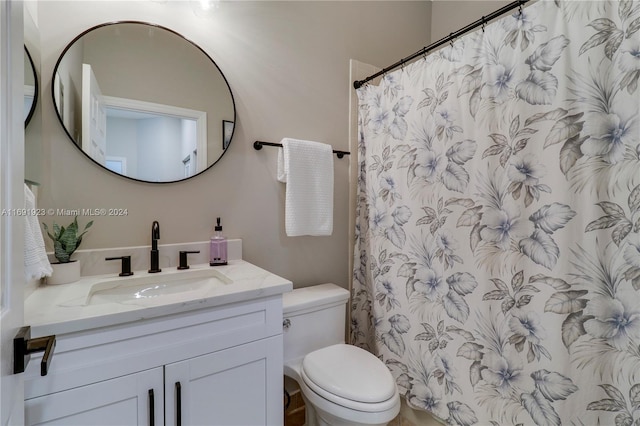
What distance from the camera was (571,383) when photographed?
100 cm

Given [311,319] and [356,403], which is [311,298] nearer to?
A: [311,319]

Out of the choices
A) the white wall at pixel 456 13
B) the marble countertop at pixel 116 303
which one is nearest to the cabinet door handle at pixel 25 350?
the marble countertop at pixel 116 303

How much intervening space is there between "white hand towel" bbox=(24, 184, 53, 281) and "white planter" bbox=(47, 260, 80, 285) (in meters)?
0.20

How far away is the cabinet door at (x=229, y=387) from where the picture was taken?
89 cm

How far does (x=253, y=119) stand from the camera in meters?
1.54

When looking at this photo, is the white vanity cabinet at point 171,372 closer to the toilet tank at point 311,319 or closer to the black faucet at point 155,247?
the toilet tank at point 311,319

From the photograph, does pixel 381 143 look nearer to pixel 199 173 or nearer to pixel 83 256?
pixel 199 173

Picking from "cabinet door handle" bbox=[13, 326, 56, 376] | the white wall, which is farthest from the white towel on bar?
the white wall

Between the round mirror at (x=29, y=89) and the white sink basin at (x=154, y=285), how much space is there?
0.63m

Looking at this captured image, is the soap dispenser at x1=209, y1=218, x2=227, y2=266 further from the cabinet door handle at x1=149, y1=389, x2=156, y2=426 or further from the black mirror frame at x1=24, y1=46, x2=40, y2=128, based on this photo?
the black mirror frame at x1=24, y1=46, x2=40, y2=128

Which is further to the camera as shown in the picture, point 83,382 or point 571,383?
point 571,383

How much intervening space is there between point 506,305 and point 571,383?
294 millimetres

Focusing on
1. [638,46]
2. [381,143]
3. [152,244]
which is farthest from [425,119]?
[152,244]

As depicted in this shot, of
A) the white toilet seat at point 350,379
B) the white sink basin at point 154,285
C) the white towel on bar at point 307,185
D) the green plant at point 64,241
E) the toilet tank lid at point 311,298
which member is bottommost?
the white toilet seat at point 350,379
